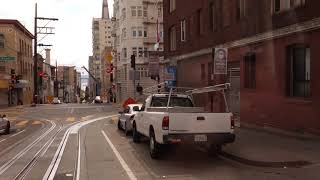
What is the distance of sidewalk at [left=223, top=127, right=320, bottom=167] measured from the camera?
42.4 feet

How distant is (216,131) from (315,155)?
103 inches

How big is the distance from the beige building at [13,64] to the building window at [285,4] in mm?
49595

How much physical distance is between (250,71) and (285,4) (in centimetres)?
431

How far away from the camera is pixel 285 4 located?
19812 millimetres

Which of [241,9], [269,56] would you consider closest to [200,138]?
[269,56]

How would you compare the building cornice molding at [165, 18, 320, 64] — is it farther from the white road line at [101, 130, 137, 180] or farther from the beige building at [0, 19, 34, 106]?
the beige building at [0, 19, 34, 106]

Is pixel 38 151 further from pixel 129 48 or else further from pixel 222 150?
pixel 129 48

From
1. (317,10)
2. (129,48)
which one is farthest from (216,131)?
(129,48)

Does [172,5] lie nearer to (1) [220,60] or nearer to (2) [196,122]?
(1) [220,60]

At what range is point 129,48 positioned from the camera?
81.5 meters

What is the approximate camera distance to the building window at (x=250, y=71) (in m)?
22.9

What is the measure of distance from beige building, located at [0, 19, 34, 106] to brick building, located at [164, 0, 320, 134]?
42.8 meters

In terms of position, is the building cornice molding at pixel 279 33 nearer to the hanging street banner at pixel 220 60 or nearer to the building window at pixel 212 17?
the building window at pixel 212 17

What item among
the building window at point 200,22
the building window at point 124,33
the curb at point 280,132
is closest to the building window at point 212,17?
the building window at point 200,22
